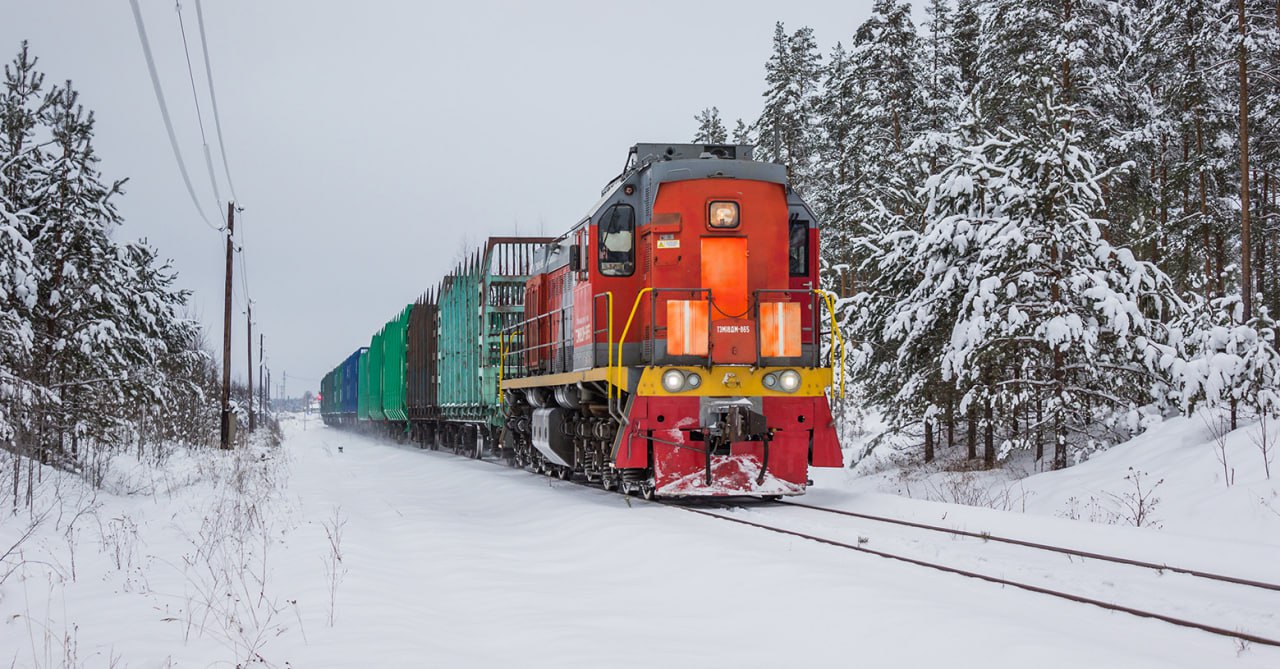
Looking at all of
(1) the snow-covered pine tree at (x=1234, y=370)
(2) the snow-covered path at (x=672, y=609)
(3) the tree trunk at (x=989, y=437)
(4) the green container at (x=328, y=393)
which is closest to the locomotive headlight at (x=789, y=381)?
(2) the snow-covered path at (x=672, y=609)

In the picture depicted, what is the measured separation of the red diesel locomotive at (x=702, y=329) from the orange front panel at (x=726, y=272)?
0.01 meters

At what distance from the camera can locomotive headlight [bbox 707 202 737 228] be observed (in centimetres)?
1151

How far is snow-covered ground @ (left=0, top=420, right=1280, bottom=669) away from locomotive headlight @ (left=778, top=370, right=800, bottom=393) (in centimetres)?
147

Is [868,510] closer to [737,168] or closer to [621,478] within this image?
[621,478]

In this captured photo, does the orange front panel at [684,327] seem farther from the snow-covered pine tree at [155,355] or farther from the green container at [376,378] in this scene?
the green container at [376,378]

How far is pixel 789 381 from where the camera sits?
11.1 m

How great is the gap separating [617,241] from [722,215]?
1330 mm

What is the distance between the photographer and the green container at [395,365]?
31.7 m

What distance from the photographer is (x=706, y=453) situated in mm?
10805

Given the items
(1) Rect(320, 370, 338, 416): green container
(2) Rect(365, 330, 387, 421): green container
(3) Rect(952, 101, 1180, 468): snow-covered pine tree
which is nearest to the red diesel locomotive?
(3) Rect(952, 101, 1180, 468): snow-covered pine tree

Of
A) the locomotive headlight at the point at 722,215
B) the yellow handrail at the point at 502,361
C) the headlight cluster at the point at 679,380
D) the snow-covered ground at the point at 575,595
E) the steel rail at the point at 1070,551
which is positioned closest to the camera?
the snow-covered ground at the point at 575,595

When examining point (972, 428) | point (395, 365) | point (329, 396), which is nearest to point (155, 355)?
point (395, 365)

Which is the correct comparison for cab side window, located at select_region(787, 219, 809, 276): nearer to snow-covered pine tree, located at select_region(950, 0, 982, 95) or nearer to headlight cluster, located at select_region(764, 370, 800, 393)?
headlight cluster, located at select_region(764, 370, 800, 393)

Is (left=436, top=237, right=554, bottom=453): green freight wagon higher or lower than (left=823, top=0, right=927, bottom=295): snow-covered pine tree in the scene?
lower
